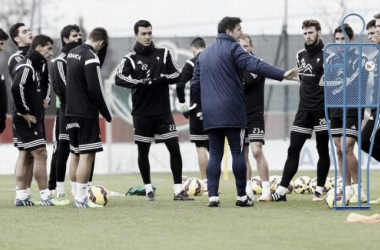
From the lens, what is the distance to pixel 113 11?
25.7m

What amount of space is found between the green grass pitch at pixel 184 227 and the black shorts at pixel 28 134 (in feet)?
2.79

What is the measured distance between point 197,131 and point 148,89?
2190 mm

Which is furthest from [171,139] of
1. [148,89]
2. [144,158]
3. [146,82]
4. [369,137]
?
[369,137]

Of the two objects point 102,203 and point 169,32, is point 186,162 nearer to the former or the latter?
point 169,32

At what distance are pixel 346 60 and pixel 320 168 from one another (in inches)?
114

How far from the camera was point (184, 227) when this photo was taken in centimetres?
999

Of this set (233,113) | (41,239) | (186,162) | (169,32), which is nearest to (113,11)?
(169,32)

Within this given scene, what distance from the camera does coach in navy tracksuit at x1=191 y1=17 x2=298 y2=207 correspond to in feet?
40.2

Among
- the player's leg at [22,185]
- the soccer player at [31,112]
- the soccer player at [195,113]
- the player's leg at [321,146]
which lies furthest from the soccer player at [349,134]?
the player's leg at [22,185]

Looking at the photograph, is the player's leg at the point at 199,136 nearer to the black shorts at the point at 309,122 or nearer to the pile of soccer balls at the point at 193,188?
the pile of soccer balls at the point at 193,188

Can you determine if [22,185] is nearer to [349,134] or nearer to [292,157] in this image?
[292,157]

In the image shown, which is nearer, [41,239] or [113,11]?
[41,239]

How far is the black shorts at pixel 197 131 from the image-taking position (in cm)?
1570

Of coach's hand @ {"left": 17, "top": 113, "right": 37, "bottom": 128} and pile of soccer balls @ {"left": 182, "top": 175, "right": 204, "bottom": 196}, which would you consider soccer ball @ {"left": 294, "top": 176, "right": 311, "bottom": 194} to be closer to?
pile of soccer balls @ {"left": 182, "top": 175, "right": 204, "bottom": 196}
